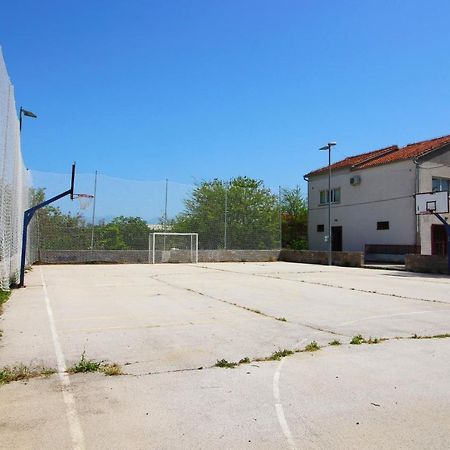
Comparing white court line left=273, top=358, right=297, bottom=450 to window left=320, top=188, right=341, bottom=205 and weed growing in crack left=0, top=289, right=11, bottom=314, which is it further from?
window left=320, top=188, right=341, bottom=205

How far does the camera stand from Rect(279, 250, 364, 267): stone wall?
26094mm

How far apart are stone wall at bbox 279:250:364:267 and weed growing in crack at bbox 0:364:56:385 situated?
2301 cm

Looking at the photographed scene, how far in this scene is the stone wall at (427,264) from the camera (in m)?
20.3

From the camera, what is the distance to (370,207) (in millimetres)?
30812

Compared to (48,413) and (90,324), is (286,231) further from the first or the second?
(48,413)

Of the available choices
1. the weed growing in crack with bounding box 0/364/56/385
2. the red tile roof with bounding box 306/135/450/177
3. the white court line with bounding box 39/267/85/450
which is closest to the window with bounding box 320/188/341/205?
the red tile roof with bounding box 306/135/450/177

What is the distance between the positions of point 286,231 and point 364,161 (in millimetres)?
9721

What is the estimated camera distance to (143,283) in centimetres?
1488

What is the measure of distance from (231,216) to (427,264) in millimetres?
12798

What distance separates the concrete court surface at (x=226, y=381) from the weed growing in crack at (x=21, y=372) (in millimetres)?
148

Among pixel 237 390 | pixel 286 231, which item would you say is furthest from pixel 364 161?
pixel 237 390

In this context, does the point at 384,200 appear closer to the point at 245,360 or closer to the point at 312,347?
the point at 312,347

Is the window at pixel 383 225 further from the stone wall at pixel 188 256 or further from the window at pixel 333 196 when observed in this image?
the window at pixel 333 196

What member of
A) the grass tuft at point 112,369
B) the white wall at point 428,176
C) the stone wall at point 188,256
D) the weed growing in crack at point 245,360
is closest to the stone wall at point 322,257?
the stone wall at point 188,256
